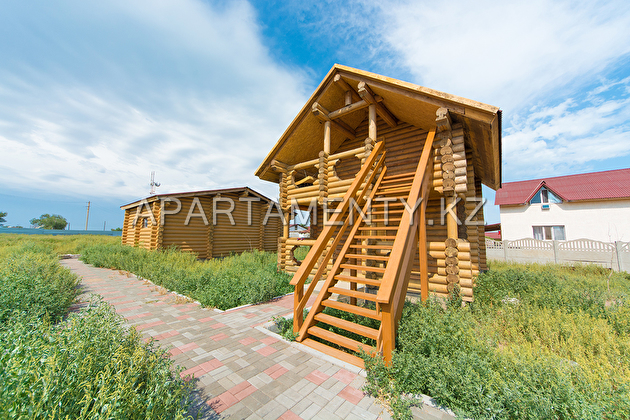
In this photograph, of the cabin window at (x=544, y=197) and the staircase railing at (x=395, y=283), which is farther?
the cabin window at (x=544, y=197)

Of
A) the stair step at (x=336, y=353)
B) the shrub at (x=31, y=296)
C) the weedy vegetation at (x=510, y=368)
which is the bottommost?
the stair step at (x=336, y=353)

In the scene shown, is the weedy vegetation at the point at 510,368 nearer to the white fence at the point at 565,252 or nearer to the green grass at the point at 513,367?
the green grass at the point at 513,367

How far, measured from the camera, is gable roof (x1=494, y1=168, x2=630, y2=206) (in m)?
18.0

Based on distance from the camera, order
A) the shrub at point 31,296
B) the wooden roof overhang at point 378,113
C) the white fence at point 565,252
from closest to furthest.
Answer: the shrub at point 31,296 < the wooden roof overhang at point 378,113 < the white fence at point 565,252

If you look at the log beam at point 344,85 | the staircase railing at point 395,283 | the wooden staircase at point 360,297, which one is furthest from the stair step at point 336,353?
the log beam at point 344,85

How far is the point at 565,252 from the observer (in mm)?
14523

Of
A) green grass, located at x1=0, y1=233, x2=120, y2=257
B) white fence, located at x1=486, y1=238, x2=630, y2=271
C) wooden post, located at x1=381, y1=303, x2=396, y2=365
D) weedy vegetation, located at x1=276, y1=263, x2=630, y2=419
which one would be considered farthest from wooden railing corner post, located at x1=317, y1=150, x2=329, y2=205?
green grass, located at x1=0, y1=233, x2=120, y2=257

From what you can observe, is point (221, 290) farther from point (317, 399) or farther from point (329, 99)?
point (329, 99)

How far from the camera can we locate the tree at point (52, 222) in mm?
62425

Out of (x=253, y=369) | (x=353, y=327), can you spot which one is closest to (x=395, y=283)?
(x=353, y=327)

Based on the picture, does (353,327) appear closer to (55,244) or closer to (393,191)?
(393,191)

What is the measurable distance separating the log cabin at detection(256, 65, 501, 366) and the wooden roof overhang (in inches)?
1.3

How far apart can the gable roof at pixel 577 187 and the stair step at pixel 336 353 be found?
66.6 ft

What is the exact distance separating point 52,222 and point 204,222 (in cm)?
7699
